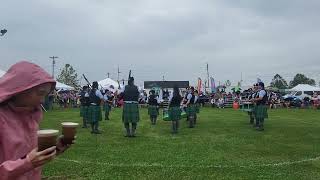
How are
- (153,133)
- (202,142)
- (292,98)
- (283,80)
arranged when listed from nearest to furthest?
(202,142) < (153,133) < (292,98) < (283,80)

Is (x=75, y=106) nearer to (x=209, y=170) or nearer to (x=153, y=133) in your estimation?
(x=153, y=133)

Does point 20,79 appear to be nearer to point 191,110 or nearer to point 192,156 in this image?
point 192,156

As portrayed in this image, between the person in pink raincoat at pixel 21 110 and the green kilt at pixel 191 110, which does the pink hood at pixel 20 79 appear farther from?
the green kilt at pixel 191 110

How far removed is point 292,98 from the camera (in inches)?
1667

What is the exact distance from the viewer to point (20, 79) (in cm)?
A: 304

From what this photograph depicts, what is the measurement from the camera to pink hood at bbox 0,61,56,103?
3.03 meters

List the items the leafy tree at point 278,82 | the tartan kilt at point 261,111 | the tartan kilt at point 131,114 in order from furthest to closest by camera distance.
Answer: the leafy tree at point 278,82, the tartan kilt at point 261,111, the tartan kilt at point 131,114

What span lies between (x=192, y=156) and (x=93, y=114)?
6.02 metres

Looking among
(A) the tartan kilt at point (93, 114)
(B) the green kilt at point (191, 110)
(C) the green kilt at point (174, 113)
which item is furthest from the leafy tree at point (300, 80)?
(A) the tartan kilt at point (93, 114)

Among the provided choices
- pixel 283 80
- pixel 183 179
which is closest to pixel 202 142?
pixel 183 179

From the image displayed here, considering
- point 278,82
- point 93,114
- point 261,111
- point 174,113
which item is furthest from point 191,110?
point 278,82

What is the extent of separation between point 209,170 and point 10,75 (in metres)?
5.97

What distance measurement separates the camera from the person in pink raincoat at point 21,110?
299cm

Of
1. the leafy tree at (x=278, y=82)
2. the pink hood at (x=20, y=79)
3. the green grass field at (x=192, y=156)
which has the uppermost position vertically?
the leafy tree at (x=278, y=82)
